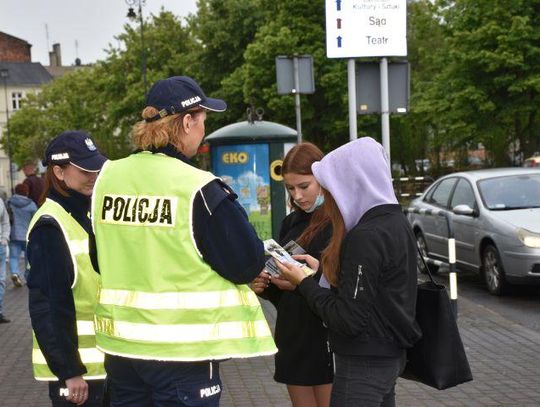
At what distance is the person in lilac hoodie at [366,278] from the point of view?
10.9 feet

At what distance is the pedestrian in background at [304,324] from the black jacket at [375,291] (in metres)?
0.67

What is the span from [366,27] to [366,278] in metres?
7.68

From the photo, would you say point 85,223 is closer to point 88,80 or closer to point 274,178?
point 274,178

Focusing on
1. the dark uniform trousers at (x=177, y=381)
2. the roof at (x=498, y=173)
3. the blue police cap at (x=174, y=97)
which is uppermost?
the blue police cap at (x=174, y=97)

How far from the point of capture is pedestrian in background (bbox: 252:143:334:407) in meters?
4.16

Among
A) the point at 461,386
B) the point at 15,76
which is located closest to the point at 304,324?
the point at 461,386

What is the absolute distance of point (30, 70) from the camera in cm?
11225

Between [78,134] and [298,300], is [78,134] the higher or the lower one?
the higher one

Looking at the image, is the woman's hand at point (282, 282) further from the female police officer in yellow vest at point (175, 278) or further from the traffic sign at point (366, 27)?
the traffic sign at point (366, 27)

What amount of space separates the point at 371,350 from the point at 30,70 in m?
114

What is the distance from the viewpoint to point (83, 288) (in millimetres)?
3635

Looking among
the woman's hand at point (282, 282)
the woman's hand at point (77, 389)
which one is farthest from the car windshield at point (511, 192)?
the woman's hand at point (77, 389)

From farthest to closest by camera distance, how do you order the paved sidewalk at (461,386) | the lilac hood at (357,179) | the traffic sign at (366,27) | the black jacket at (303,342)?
1. the traffic sign at (366,27)
2. the paved sidewalk at (461,386)
3. the black jacket at (303,342)
4. the lilac hood at (357,179)

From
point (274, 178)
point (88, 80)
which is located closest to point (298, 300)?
point (274, 178)
